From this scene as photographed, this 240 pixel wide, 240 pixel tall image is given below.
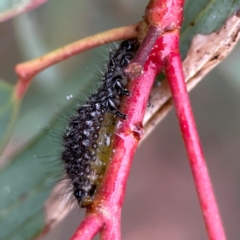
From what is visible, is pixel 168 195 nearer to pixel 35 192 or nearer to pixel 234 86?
pixel 234 86

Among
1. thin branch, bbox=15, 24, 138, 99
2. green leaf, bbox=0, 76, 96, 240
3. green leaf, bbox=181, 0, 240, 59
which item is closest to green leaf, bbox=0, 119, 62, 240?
green leaf, bbox=0, 76, 96, 240

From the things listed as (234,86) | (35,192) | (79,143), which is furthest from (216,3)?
(234,86)

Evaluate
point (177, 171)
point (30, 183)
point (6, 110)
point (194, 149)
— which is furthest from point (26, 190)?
point (177, 171)

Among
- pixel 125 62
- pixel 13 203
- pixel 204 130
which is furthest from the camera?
pixel 204 130

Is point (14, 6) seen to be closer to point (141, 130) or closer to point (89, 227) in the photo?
point (141, 130)

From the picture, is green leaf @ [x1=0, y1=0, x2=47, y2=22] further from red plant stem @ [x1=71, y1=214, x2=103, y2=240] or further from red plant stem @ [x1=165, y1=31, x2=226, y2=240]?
red plant stem @ [x1=71, y1=214, x2=103, y2=240]

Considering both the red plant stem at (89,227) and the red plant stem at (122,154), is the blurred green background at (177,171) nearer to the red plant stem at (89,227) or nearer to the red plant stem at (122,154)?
the red plant stem at (122,154)

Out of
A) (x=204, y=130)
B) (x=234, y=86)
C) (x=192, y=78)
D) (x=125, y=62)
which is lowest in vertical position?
(x=204, y=130)
